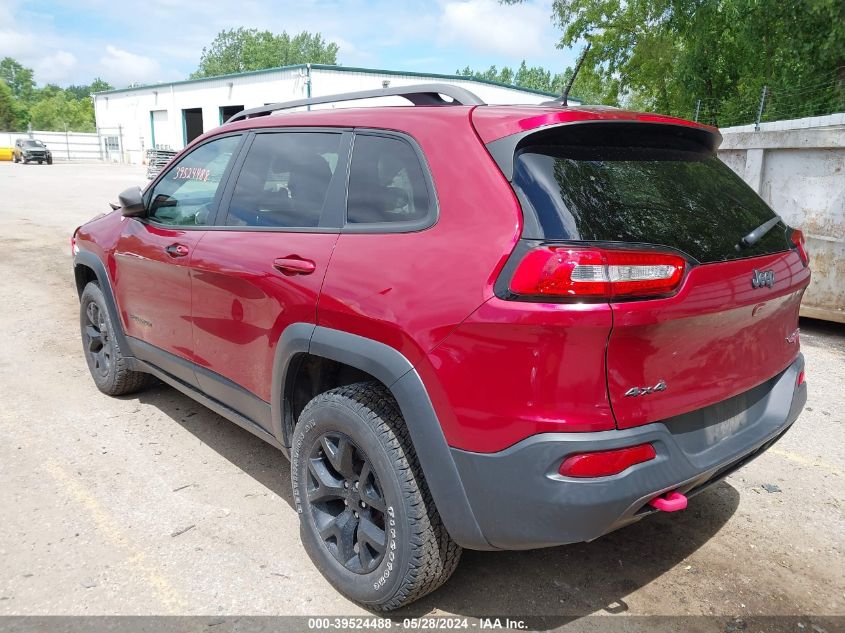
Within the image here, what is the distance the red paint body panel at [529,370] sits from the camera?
1916 mm

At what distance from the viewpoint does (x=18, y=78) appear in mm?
147000

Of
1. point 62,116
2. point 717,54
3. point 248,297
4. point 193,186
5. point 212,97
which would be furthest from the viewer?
point 62,116

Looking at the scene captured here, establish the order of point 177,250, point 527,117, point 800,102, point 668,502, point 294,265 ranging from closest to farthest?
point 668,502, point 527,117, point 294,265, point 177,250, point 800,102

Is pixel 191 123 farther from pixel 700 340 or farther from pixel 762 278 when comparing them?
pixel 700 340

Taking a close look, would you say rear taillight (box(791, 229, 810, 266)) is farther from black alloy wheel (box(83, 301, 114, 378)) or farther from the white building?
the white building

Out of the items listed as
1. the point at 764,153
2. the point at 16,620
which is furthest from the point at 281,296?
the point at 764,153

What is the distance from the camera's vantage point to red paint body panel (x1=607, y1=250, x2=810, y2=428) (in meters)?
1.96

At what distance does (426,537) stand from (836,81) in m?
16.9

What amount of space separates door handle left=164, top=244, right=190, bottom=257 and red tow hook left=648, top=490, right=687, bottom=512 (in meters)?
2.51

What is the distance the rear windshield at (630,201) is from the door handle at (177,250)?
200cm

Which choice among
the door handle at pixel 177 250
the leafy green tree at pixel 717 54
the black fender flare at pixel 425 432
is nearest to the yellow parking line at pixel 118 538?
the black fender flare at pixel 425 432

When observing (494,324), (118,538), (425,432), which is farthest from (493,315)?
(118,538)

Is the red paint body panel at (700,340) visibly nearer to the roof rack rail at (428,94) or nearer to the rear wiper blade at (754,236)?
the rear wiper blade at (754,236)

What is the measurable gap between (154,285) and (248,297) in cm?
111
